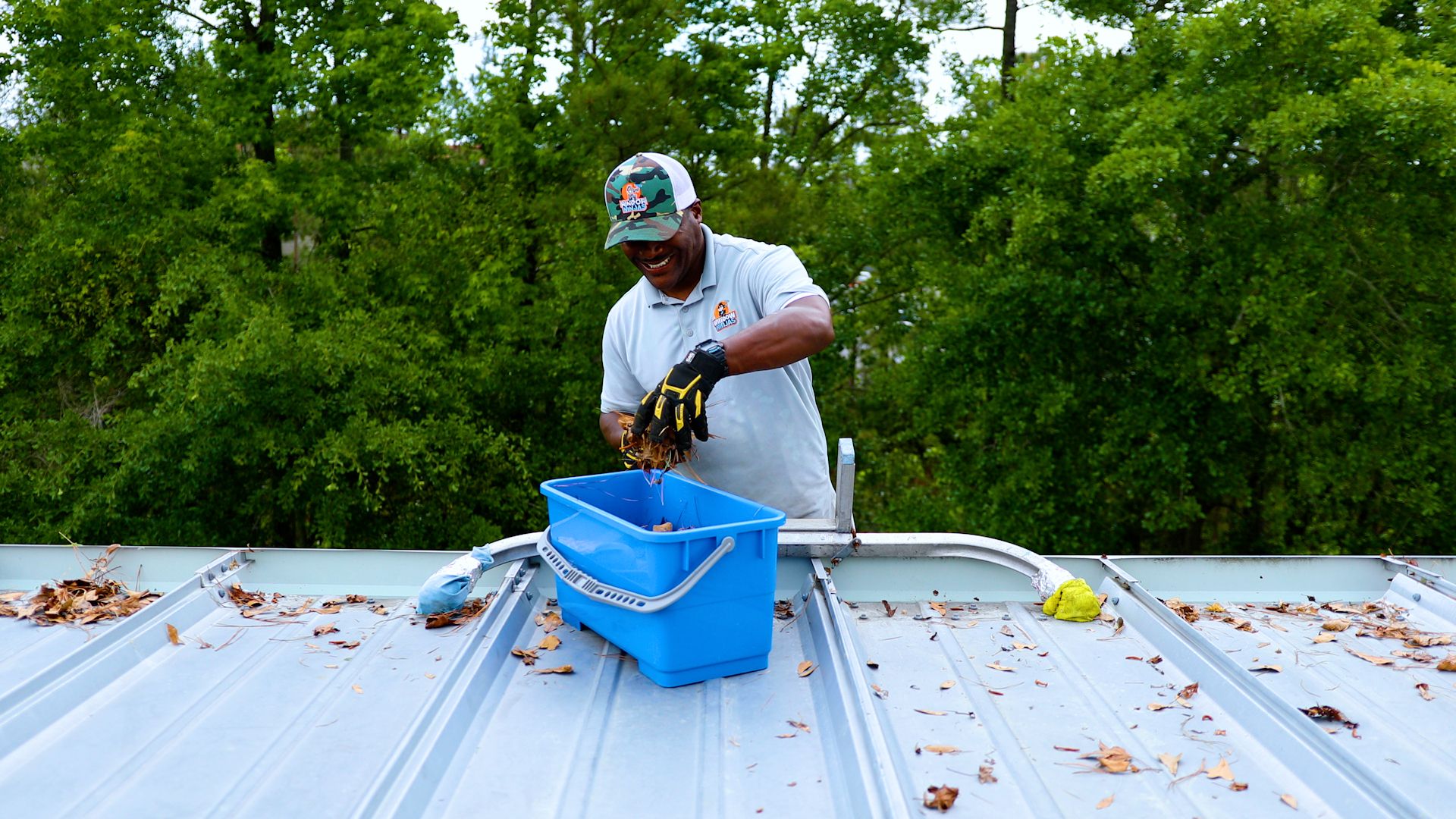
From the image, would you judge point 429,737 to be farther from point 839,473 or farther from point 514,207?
point 514,207

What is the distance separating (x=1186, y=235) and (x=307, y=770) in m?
10.8

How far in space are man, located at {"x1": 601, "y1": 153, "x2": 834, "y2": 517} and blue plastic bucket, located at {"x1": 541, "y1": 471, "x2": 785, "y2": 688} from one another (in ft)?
1.19

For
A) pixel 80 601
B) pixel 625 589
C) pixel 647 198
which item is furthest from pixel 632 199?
pixel 80 601

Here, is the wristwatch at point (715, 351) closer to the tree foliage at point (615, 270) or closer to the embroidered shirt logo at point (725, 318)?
the embroidered shirt logo at point (725, 318)

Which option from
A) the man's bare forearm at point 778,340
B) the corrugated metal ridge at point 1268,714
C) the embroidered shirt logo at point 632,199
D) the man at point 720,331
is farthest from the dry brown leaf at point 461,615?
the corrugated metal ridge at point 1268,714

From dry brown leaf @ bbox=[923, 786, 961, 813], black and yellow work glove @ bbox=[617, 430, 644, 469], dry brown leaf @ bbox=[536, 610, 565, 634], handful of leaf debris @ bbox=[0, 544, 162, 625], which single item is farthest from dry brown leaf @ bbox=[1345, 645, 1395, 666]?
handful of leaf debris @ bbox=[0, 544, 162, 625]

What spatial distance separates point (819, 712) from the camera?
2680 mm

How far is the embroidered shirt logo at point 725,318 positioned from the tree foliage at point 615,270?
7.21 m

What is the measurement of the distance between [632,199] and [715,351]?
2.23 ft

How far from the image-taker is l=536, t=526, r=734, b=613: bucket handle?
2.62 meters

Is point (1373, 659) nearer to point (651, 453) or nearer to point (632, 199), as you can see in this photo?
point (651, 453)

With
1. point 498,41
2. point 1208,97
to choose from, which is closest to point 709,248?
point 1208,97

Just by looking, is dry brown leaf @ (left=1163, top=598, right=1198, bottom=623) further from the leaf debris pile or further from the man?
the leaf debris pile

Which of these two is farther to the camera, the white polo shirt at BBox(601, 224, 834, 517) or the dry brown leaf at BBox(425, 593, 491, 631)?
the white polo shirt at BBox(601, 224, 834, 517)
